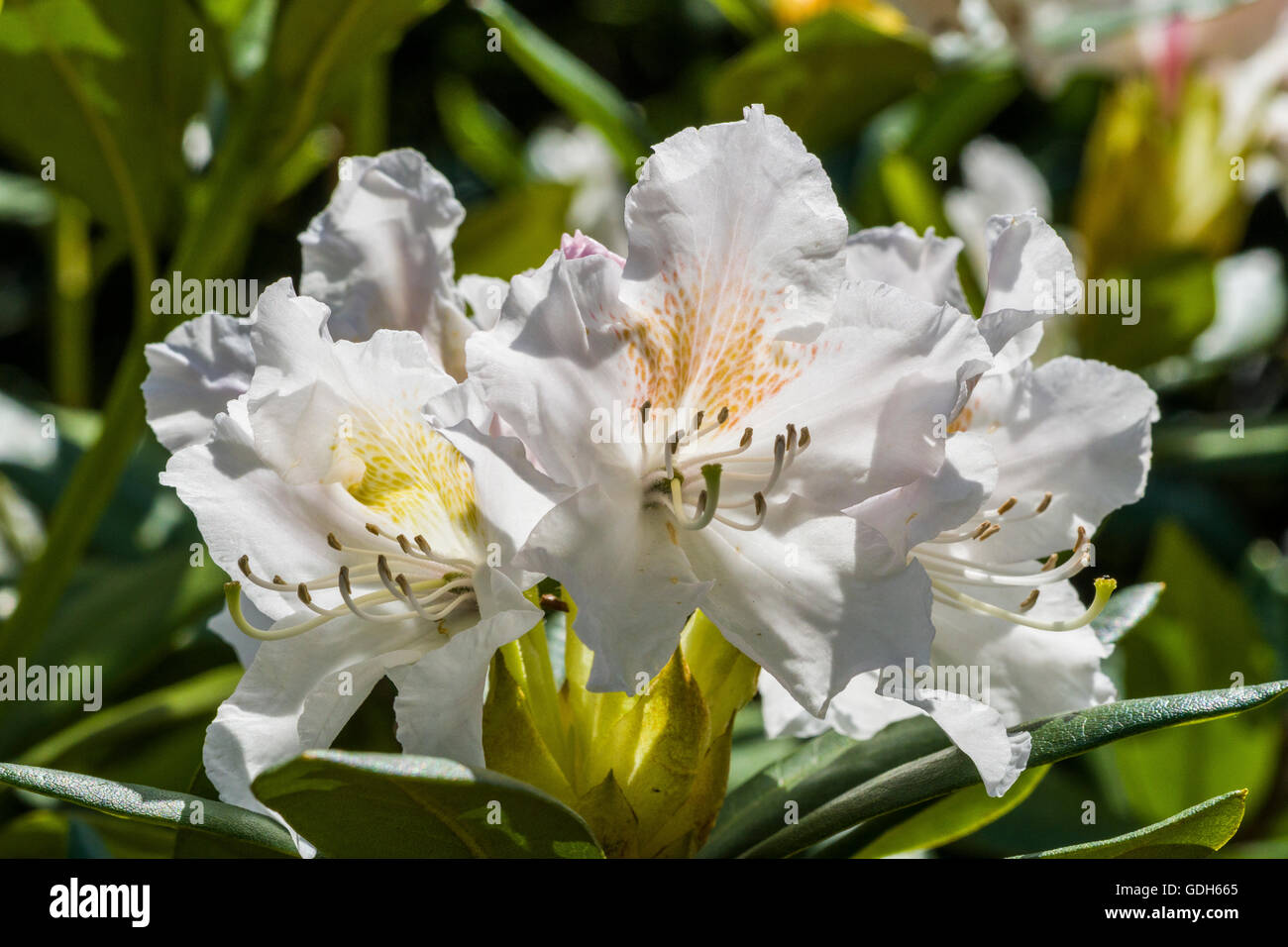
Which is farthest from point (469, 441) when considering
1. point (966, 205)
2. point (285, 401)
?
point (966, 205)

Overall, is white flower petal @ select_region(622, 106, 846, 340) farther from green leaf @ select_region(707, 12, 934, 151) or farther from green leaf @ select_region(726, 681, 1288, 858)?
green leaf @ select_region(707, 12, 934, 151)

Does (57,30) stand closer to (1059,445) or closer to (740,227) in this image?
(740,227)

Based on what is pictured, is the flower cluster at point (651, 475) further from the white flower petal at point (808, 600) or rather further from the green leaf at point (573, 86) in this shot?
the green leaf at point (573, 86)

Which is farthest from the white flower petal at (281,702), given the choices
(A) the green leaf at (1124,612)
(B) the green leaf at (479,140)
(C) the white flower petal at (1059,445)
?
(B) the green leaf at (479,140)

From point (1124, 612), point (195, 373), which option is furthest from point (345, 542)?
point (1124, 612)
